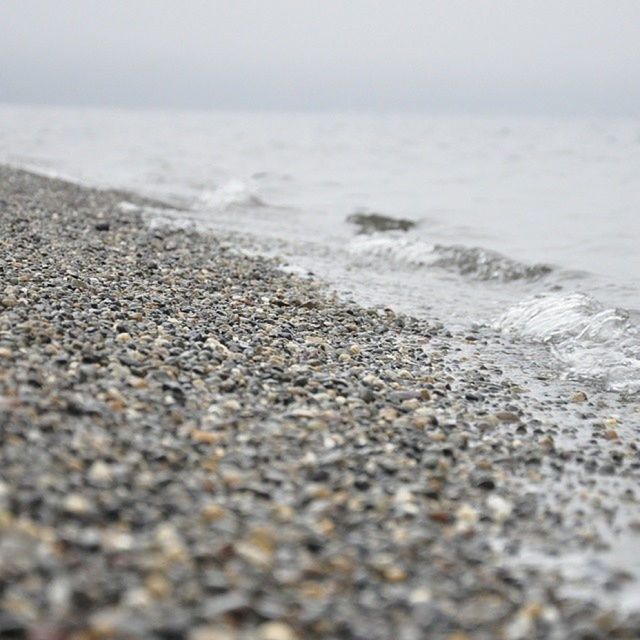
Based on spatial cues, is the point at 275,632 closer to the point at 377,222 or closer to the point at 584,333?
the point at 584,333

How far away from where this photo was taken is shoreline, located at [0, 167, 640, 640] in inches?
141

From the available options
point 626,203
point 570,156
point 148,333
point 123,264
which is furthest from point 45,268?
point 570,156

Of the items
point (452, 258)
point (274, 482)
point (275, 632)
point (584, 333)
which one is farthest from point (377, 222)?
point (275, 632)

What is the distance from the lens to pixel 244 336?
7809 mm

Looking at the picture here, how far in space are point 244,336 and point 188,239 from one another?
6.99 m

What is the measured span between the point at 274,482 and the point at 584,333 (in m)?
6.97

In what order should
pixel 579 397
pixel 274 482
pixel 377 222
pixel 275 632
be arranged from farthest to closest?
pixel 377 222, pixel 579 397, pixel 274 482, pixel 275 632

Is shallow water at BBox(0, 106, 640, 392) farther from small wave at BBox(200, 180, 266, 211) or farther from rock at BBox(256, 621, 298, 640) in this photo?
rock at BBox(256, 621, 298, 640)

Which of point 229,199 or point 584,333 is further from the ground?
point 229,199

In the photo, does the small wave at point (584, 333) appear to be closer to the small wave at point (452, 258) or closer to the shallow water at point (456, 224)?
the shallow water at point (456, 224)

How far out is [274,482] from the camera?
188 inches

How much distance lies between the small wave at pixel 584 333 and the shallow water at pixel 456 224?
0.09 feet

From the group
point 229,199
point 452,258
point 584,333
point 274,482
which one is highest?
point 229,199

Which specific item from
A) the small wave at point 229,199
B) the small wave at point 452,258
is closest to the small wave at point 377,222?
the small wave at point 452,258
